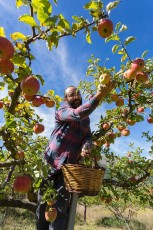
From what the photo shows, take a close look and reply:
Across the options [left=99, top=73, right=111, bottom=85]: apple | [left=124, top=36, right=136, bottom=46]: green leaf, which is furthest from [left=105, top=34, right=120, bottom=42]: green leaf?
[left=99, top=73, right=111, bottom=85]: apple

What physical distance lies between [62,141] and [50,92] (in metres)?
1.13

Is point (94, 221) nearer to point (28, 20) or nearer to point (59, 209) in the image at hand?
point (59, 209)

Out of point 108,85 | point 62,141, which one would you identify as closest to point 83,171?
point 108,85

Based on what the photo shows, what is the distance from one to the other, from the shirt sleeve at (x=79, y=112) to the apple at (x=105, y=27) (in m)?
0.52

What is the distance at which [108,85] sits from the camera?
2197mm

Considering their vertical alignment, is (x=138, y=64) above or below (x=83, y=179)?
above

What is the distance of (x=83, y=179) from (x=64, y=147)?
0.82 m

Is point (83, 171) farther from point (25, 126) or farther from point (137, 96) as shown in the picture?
point (137, 96)

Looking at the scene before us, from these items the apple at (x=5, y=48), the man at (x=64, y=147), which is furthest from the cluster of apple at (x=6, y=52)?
the man at (x=64, y=147)

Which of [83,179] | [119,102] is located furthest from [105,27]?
[119,102]

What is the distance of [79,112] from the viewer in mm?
2514

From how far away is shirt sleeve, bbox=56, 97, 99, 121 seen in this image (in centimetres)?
241

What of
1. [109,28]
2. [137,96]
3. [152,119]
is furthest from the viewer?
[152,119]

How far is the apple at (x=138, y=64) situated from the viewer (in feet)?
8.36
